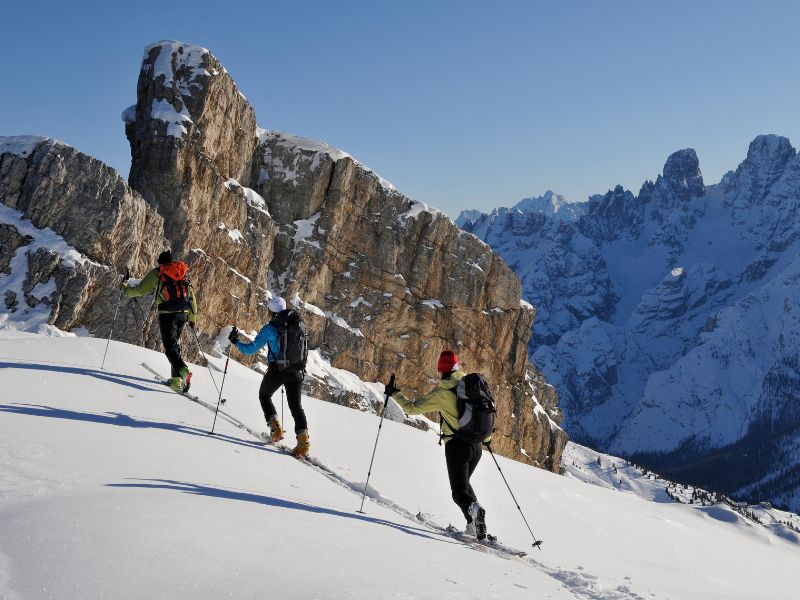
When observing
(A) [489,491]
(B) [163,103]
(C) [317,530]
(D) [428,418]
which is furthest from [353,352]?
(C) [317,530]

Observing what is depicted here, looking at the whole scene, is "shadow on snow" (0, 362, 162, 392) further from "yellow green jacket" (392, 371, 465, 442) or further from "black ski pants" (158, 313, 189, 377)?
"yellow green jacket" (392, 371, 465, 442)

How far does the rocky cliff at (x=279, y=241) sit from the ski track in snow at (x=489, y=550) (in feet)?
95.9

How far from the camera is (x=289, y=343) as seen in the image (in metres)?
11.7

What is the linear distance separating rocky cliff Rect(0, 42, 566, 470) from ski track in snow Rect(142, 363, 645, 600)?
29.2m

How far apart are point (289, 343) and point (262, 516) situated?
5.55 meters

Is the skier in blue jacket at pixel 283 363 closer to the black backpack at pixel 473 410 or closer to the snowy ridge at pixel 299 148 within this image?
the black backpack at pixel 473 410

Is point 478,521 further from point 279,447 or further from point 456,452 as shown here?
point 279,447

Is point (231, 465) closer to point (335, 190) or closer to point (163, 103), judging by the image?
point (163, 103)

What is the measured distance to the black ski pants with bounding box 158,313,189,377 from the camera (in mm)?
13562

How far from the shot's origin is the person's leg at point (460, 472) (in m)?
9.30

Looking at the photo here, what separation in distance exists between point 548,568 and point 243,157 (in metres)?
78.0

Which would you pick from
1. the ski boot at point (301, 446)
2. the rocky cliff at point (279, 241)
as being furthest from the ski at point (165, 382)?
the rocky cliff at point (279, 241)

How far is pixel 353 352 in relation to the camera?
304ft

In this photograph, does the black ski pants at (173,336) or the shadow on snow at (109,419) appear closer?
the shadow on snow at (109,419)
